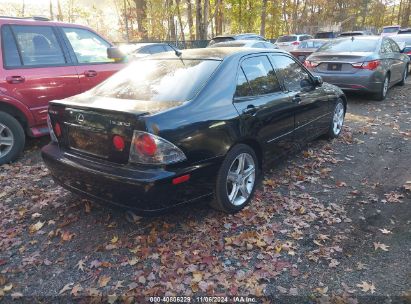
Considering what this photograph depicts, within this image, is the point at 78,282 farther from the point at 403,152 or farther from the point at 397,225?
the point at 403,152

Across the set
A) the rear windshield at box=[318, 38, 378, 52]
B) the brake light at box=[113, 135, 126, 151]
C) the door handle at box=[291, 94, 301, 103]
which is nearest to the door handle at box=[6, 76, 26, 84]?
the brake light at box=[113, 135, 126, 151]

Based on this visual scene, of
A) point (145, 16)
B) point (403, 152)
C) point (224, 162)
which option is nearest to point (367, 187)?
point (403, 152)

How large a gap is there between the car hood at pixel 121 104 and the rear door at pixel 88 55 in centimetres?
257

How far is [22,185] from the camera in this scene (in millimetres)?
4617

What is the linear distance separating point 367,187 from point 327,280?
1.95 meters

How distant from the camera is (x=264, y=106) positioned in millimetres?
3977

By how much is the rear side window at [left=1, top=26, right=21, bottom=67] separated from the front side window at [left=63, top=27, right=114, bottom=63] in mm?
908

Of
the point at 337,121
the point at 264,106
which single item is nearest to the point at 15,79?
the point at 264,106

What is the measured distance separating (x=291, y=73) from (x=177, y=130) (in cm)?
244

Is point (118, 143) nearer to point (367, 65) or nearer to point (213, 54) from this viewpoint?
point (213, 54)

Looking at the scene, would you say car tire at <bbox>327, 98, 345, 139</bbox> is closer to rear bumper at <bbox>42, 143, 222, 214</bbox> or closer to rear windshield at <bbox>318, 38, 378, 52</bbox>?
rear windshield at <bbox>318, 38, 378, 52</bbox>

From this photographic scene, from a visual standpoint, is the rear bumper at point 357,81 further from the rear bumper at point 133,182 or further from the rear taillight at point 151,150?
the rear taillight at point 151,150

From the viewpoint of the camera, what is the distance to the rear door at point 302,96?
4.59 meters

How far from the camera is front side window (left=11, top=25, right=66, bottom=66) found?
17.2 feet
